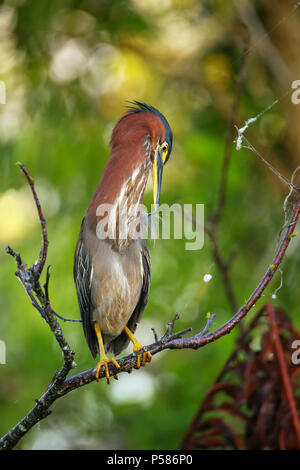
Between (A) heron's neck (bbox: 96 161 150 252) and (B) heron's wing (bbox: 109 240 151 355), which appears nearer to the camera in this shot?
(A) heron's neck (bbox: 96 161 150 252)

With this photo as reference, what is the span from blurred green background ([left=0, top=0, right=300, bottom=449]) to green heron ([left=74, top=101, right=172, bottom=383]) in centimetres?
138

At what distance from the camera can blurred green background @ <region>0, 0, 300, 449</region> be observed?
14.1 ft

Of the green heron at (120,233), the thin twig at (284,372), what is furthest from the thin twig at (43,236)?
the thin twig at (284,372)

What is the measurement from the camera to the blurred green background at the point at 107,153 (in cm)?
429

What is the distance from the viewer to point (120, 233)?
93.2 inches

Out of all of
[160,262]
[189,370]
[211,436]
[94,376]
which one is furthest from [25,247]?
[94,376]

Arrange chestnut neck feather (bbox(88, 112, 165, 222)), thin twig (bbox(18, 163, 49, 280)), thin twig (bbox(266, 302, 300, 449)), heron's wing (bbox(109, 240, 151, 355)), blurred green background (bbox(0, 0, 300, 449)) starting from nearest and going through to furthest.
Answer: thin twig (bbox(18, 163, 49, 280)) < chestnut neck feather (bbox(88, 112, 165, 222)) < thin twig (bbox(266, 302, 300, 449)) < heron's wing (bbox(109, 240, 151, 355)) < blurred green background (bbox(0, 0, 300, 449))

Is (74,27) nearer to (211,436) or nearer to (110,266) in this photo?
(110,266)

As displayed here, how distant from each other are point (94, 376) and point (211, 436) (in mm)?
986

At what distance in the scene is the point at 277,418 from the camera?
8.43ft

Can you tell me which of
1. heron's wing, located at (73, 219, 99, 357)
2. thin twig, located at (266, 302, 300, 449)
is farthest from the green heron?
thin twig, located at (266, 302, 300, 449)

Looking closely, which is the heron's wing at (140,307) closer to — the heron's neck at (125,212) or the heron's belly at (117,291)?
the heron's belly at (117,291)

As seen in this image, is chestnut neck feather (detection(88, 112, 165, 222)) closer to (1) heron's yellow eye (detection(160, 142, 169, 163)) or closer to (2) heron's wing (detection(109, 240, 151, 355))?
(1) heron's yellow eye (detection(160, 142, 169, 163))

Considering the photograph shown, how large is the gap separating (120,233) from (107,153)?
226 cm
